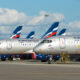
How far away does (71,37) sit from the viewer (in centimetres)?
4547

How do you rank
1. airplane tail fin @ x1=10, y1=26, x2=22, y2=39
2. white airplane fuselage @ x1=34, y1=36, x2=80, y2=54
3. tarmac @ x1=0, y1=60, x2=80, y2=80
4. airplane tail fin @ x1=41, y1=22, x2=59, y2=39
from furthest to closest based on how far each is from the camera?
airplane tail fin @ x1=10, y1=26, x2=22, y2=39 → airplane tail fin @ x1=41, y1=22, x2=59, y2=39 → white airplane fuselage @ x1=34, y1=36, x2=80, y2=54 → tarmac @ x1=0, y1=60, x2=80, y2=80

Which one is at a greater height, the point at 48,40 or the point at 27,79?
the point at 48,40

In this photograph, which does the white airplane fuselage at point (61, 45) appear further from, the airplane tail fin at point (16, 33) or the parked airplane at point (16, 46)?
the airplane tail fin at point (16, 33)

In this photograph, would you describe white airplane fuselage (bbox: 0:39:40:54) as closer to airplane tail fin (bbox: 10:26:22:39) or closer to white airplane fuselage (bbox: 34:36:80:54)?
white airplane fuselage (bbox: 34:36:80:54)

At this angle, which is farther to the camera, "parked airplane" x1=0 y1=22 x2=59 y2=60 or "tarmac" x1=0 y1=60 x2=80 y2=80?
"parked airplane" x1=0 y1=22 x2=59 y2=60

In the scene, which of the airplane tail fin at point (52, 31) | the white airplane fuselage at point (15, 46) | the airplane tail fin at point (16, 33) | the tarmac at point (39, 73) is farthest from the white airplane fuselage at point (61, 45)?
the airplane tail fin at point (16, 33)

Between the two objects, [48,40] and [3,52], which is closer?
[48,40]

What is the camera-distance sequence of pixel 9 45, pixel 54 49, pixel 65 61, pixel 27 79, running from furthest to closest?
1. pixel 9 45
2. pixel 65 61
3. pixel 54 49
4. pixel 27 79

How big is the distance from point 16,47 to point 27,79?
128 ft

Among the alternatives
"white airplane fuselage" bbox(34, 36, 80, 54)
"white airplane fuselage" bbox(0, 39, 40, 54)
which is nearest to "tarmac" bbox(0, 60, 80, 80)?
"white airplane fuselage" bbox(34, 36, 80, 54)

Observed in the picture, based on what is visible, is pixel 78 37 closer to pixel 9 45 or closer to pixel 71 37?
pixel 71 37

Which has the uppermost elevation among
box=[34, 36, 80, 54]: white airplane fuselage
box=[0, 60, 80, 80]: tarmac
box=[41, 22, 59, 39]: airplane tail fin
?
box=[41, 22, 59, 39]: airplane tail fin

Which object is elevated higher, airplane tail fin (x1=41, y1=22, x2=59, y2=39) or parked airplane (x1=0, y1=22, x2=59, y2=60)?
airplane tail fin (x1=41, y1=22, x2=59, y2=39)

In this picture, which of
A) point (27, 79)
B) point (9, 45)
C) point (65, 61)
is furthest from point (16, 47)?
point (27, 79)
